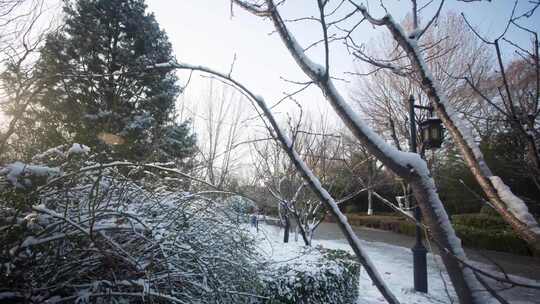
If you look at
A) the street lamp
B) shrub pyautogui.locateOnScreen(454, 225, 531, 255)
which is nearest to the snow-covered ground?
the street lamp

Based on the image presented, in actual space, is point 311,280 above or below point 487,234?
below

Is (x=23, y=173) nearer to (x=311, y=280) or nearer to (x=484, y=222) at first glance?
(x=311, y=280)

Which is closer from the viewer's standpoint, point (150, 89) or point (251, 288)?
point (251, 288)

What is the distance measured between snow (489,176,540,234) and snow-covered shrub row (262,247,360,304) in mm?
2095

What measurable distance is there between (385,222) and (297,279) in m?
15.4

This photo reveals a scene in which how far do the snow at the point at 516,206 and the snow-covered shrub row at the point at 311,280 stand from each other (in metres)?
2.09

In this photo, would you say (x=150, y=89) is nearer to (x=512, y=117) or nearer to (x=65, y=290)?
(x=65, y=290)

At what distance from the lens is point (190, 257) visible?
183cm

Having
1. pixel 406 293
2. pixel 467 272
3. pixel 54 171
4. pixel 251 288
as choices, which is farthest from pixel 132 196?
pixel 406 293

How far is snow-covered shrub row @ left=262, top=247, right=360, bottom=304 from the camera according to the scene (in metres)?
3.02

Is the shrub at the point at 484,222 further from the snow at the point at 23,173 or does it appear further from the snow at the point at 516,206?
the snow at the point at 23,173

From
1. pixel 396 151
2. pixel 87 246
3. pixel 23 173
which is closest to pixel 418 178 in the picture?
pixel 396 151

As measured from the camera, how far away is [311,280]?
10.9 ft

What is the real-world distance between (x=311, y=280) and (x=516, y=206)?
2718mm
